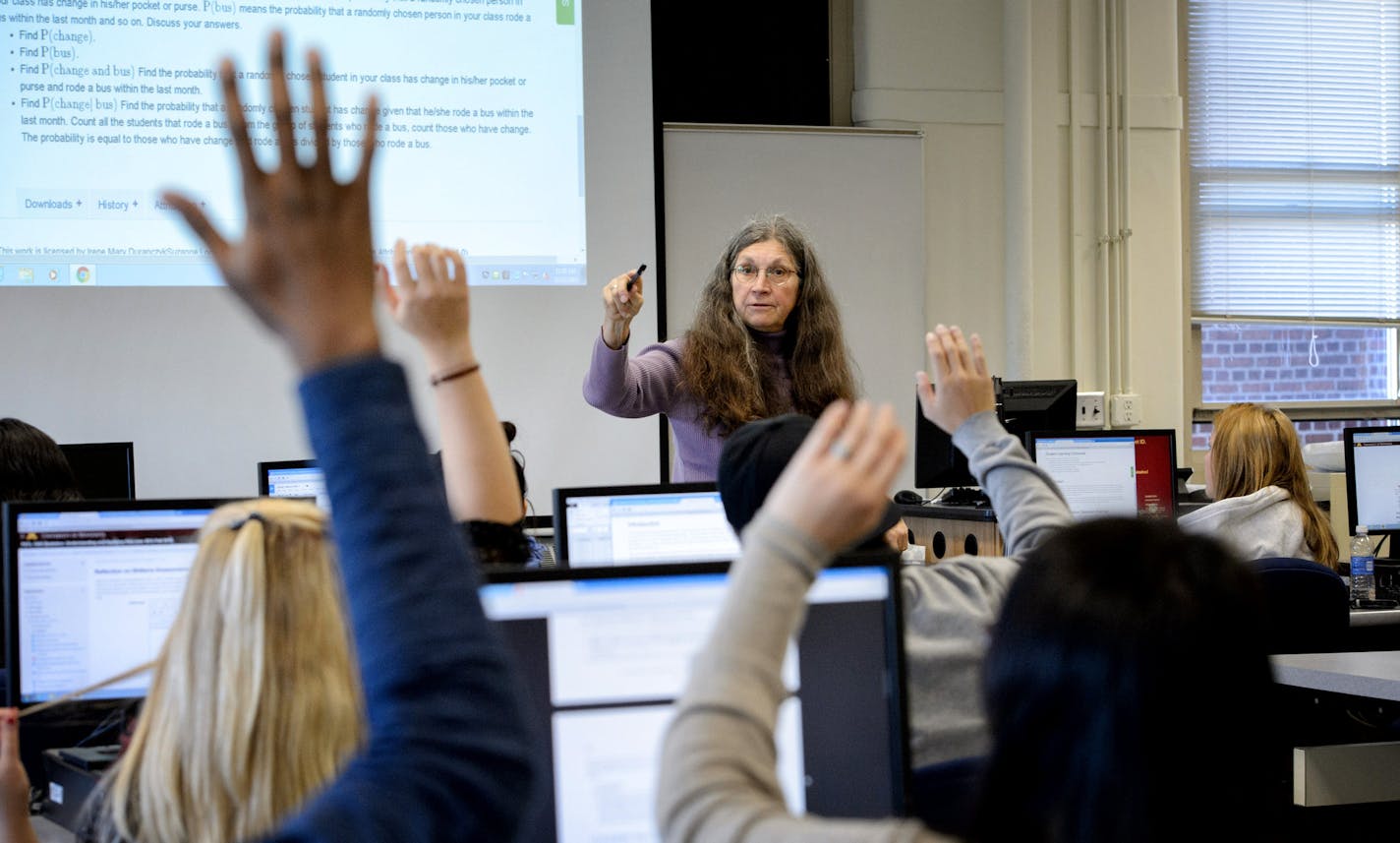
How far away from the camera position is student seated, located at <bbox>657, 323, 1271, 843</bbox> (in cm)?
69

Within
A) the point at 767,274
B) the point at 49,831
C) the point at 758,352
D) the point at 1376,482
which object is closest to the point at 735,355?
the point at 758,352

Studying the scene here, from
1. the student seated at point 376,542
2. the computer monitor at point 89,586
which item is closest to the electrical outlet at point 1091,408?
the computer monitor at point 89,586

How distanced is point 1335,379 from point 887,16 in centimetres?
296

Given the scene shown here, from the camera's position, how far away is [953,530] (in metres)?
4.20

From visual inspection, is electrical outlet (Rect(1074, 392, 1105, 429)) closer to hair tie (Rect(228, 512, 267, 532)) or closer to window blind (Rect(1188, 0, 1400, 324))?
window blind (Rect(1188, 0, 1400, 324))

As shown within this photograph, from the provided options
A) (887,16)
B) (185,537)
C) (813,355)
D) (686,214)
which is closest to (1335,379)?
(887,16)

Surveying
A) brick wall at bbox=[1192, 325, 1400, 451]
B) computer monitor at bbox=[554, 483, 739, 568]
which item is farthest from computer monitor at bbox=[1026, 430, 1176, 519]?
brick wall at bbox=[1192, 325, 1400, 451]

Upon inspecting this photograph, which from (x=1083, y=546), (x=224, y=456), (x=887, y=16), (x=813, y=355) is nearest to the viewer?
(x=1083, y=546)

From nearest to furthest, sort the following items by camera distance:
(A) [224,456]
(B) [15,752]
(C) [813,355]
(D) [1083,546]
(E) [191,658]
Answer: (D) [1083,546], (E) [191,658], (B) [15,752], (C) [813,355], (A) [224,456]

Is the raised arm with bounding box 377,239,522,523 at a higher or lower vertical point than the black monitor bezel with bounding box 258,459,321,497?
higher

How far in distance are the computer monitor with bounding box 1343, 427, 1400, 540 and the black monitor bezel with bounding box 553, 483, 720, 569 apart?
272 cm

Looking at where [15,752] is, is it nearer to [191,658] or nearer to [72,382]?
[191,658]

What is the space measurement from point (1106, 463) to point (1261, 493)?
0.50m

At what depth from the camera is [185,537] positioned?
174 cm
